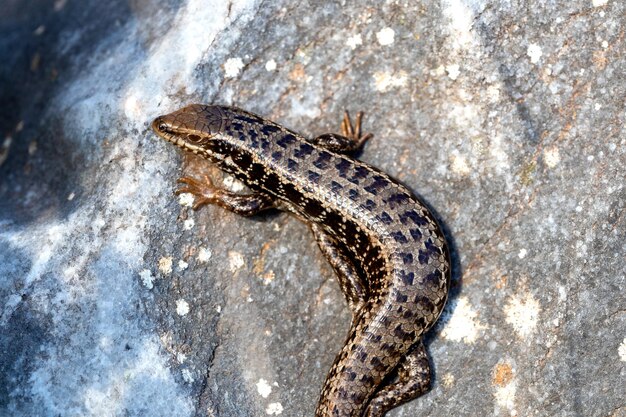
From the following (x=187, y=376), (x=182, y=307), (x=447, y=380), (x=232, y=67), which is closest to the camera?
(x=187, y=376)

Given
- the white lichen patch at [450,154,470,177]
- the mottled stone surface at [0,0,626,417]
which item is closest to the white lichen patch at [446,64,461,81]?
the mottled stone surface at [0,0,626,417]

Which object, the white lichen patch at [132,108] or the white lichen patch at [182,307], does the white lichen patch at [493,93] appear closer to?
the white lichen patch at [132,108]

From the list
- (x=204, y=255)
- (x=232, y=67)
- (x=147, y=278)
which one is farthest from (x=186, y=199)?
(x=232, y=67)

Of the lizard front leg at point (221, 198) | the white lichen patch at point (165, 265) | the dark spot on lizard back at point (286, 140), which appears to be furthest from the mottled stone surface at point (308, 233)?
the dark spot on lizard back at point (286, 140)

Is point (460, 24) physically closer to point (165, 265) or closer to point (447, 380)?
point (447, 380)

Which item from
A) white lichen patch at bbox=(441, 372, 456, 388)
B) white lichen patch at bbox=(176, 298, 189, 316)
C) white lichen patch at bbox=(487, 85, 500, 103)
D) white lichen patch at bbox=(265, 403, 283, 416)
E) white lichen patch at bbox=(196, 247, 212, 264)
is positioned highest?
white lichen patch at bbox=(487, 85, 500, 103)

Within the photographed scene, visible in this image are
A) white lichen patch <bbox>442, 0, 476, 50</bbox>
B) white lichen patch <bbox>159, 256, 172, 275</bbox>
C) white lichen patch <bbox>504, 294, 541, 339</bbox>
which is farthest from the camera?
white lichen patch <bbox>442, 0, 476, 50</bbox>

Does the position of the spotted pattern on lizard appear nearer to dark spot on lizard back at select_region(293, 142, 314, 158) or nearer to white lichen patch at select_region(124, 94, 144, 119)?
dark spot on lizard back at select_region(293, 142, 314, 158)

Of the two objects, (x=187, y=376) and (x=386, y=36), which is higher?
(x=386, y=36)
